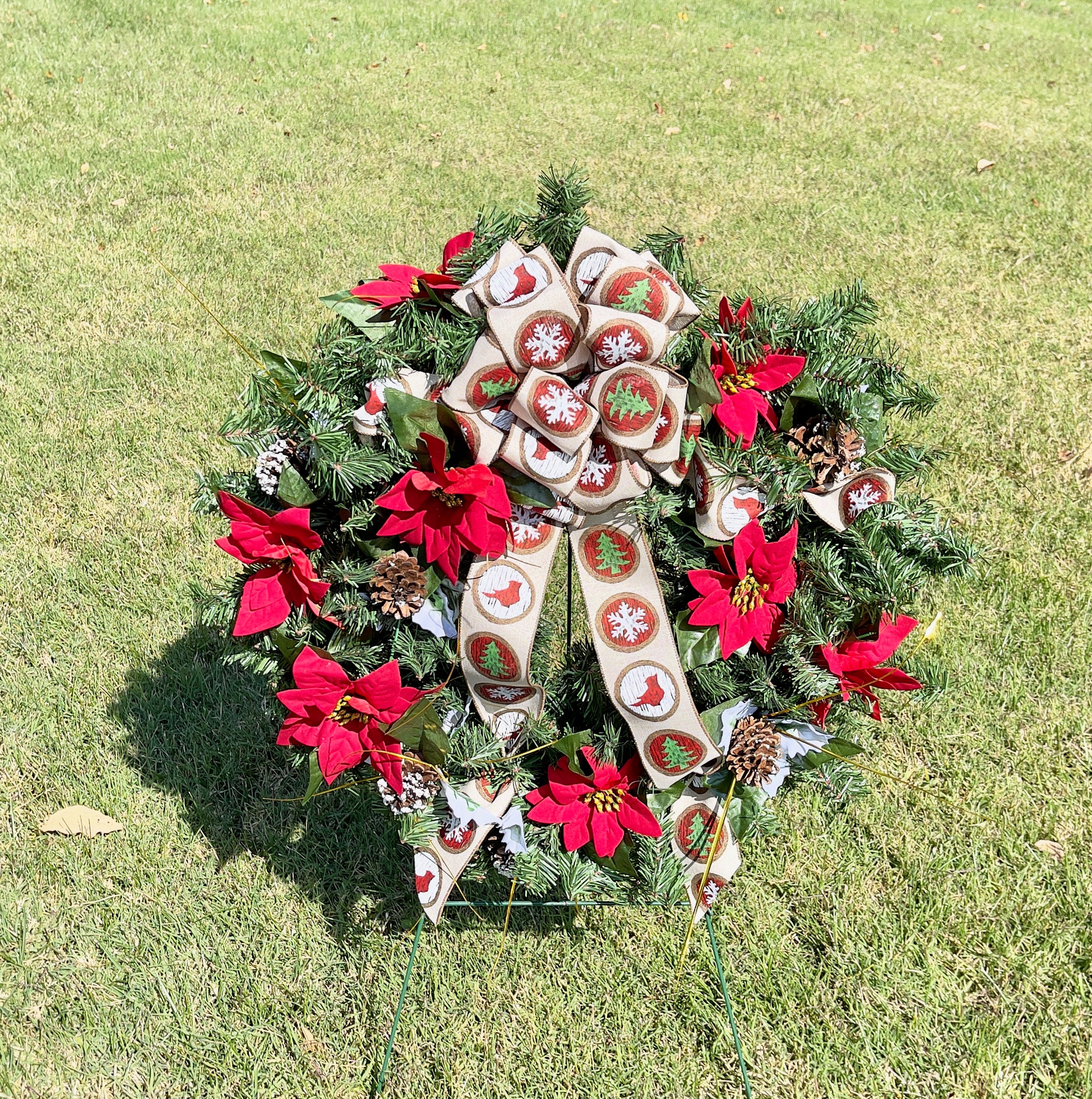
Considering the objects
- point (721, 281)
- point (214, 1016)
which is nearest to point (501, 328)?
point (214, 1016)

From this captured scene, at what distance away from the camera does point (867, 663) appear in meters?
2.06

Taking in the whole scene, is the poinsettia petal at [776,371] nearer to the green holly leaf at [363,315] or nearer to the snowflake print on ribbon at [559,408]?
the snowflake print on ribbon at [559,408]

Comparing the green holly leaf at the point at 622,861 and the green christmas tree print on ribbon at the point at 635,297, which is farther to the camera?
the green holly leaf at the point at 622,861

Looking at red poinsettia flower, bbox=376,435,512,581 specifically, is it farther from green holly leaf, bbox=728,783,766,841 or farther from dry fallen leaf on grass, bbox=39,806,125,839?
dry fallen leaf on grass, bbox=39,806,125,839

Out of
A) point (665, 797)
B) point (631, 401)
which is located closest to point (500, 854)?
point (665, 797)

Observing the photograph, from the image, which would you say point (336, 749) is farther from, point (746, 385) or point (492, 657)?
point (746, 385)

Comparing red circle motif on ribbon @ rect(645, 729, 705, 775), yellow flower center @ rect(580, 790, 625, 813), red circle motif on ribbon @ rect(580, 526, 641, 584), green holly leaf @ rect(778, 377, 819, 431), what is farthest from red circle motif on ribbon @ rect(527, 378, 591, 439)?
yellow flower center @ rect(580, 790, 625, 813)

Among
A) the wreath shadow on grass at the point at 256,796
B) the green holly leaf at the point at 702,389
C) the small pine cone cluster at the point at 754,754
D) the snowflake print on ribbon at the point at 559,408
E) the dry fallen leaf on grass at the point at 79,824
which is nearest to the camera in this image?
the snowflake print on ribbon at the point at 559,408

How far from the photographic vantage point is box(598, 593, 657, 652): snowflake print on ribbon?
188 cm

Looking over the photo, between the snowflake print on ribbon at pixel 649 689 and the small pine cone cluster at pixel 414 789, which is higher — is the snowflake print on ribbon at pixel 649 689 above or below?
above

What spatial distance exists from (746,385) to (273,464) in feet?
3.22

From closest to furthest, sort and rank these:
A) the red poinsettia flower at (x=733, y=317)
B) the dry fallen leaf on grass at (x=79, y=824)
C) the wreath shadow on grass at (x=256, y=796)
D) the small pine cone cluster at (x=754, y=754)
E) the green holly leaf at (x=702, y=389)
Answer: the green holly leaf at (x=702, y=389) → the red poinsettia flower at (x=733, y=317) → the small pine cone cluster at (x=754, y=754) → the wreath shadow on grass at (x=256, y=796) → the dry fallen leaf on grass at (x=79, y=824)

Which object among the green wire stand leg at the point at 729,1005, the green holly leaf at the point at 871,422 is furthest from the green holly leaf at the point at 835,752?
the green holly leaf at the point at 871,422

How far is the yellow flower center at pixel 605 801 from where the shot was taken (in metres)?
2.01
